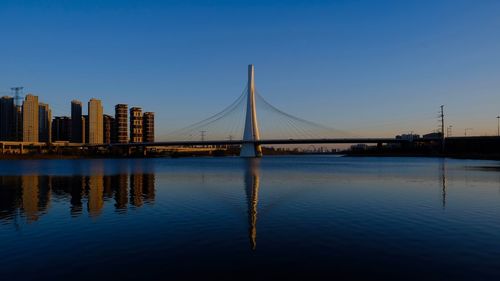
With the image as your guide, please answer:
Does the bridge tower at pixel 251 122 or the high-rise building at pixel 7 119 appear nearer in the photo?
the bridge tower at pixel 251 122

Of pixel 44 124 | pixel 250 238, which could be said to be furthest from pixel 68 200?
pixel 44 124

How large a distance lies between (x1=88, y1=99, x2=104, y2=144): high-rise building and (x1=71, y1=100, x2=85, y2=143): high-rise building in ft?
24.7

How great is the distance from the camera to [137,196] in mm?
19891

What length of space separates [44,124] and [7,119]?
1588cm

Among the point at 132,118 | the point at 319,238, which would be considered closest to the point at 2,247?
the point at 319,238

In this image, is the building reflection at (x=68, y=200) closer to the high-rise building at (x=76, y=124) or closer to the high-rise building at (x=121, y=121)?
the high-rise building at (x=121, y=121)

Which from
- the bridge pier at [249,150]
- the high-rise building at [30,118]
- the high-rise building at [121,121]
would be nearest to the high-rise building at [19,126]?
the high-rise building at [30,118]

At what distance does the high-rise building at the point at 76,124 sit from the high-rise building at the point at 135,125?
25.7 metres

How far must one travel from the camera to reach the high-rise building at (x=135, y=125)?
625 feet

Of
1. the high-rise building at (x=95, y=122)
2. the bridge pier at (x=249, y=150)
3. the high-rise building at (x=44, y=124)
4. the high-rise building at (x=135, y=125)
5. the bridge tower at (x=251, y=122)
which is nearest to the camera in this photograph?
the bridge tower at (x=251, y=122)

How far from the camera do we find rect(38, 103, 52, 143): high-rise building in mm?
183500

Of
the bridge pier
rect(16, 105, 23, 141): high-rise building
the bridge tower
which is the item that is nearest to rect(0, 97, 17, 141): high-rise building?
rect(16, 105, 23, 141): high-rise building

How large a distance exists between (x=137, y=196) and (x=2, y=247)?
10352 mm

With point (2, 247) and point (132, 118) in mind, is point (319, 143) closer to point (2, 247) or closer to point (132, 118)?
point (2, 247)
